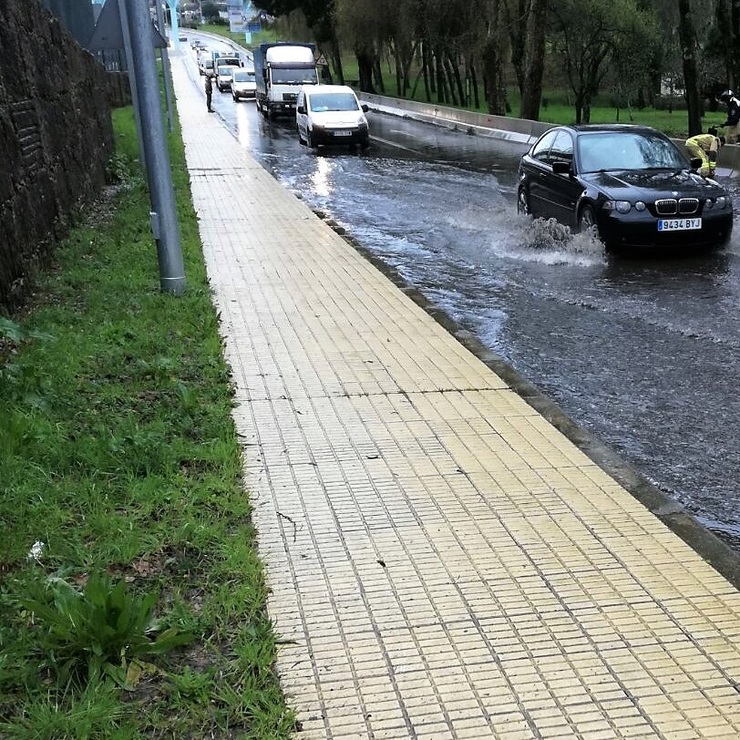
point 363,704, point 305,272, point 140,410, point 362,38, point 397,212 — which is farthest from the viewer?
point 362,38

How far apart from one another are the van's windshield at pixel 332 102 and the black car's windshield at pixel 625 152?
634 inches

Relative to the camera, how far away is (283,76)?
40750mm

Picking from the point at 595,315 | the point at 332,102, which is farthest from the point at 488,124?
the point at 595,315

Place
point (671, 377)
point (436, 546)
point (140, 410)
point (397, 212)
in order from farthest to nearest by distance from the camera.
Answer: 1. point (397, 212)
2. point (671, 377)
3. point (140, 410)
4. point (436, 546)

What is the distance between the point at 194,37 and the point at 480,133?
127508 mm

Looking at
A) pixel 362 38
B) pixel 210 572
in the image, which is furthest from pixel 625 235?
pixel 362 38

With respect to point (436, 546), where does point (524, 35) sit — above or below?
above

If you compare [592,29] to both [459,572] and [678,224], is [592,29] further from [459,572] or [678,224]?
[459,572]

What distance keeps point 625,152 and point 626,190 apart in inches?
52.6

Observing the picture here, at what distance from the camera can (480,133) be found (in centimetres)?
3241

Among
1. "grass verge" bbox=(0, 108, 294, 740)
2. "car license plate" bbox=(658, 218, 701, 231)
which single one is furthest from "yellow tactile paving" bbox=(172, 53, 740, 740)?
Result: "car license plate" bbox=(658, 218, 701, 231)

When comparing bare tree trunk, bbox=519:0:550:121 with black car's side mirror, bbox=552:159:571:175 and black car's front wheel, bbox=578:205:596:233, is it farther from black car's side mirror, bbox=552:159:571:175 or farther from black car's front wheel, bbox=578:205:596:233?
black car's front wheel, bbox=578:205:596:233

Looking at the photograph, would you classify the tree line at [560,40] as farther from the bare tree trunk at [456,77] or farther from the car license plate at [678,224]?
the car license plate at [678,224]

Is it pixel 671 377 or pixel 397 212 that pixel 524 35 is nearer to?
pixel 397 212
